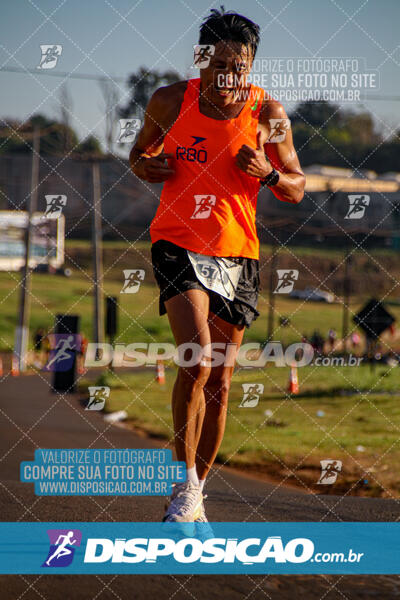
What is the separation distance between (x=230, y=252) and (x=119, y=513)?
147cm

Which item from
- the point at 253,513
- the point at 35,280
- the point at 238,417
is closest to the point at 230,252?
the point at 253,513

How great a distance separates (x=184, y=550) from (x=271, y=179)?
169cm

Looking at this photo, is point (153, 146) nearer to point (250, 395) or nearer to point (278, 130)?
point (278, 130)

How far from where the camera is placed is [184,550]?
11.1 feet

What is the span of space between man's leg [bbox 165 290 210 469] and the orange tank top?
245 mm

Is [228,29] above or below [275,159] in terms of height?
above

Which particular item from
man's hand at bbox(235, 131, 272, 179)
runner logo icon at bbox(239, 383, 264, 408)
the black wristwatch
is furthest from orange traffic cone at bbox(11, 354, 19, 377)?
man's hand at bbox(235, 131, 272, 179)

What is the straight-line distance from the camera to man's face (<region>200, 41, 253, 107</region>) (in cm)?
366

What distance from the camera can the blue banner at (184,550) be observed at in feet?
10.7

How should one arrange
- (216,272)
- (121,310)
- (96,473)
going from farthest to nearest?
1. (121,310)
2. (96,473)
3. (216,272)

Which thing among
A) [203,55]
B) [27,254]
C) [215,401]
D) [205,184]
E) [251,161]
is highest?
[203,55]

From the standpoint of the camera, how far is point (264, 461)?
8.77 meters

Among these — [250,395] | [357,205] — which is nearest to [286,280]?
[357,205]

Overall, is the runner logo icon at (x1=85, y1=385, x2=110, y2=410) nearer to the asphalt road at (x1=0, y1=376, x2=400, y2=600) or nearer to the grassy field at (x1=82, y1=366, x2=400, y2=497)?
the asphalt road at (x1=0, y1=376, x2=400, y2=600)
